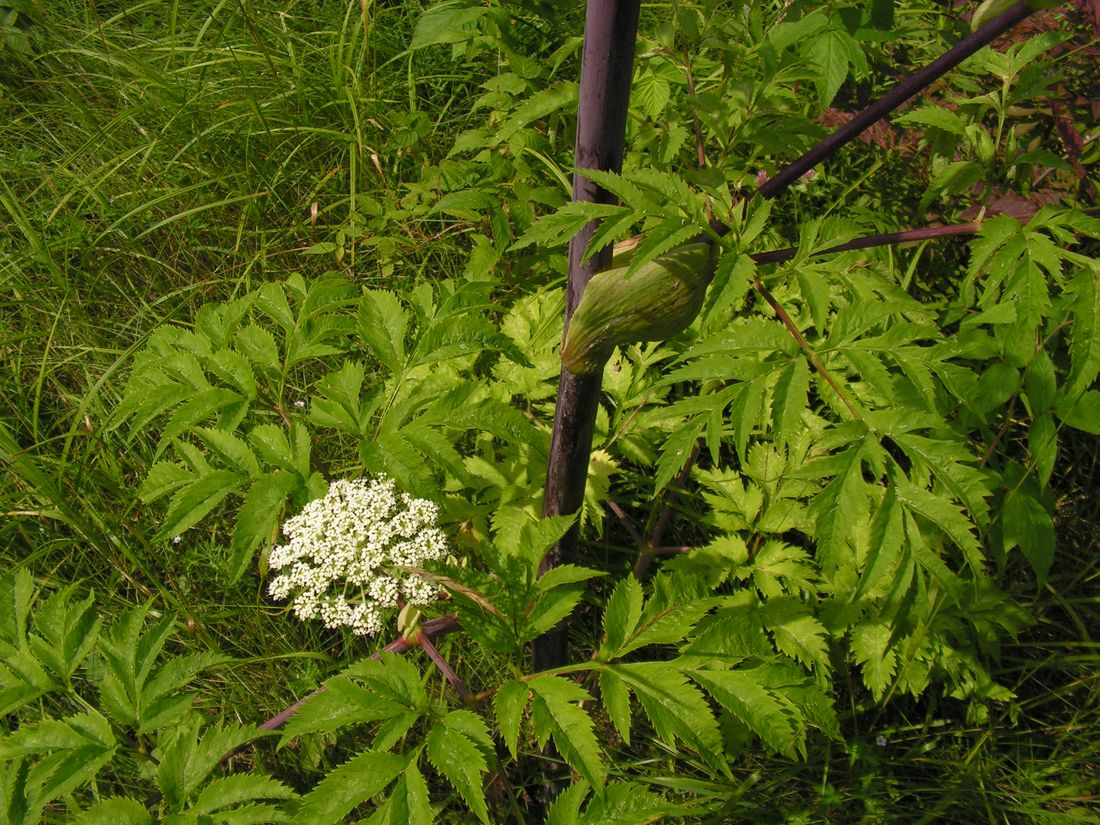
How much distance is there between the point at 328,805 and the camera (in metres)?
1.28

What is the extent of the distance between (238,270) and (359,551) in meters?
1.93

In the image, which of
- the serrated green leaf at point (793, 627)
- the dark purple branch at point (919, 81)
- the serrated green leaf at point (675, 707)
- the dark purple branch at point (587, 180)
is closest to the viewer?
the dark purple branch at point (587, 180)

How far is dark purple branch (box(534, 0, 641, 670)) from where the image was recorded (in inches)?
42.1

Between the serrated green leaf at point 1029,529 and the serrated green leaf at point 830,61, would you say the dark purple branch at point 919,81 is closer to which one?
the serrated green leaf at point 830,61

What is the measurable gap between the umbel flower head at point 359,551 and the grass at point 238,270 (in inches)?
26.2

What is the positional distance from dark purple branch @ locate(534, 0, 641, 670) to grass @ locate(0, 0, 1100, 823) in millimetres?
764

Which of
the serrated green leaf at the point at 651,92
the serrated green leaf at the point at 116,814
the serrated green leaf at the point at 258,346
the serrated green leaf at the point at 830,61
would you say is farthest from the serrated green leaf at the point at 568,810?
the serrated green leaf at the point at 651,92

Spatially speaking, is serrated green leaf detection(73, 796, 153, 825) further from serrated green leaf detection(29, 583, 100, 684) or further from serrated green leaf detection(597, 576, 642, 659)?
serrated green leaf detection(597, 576, 642, 659)

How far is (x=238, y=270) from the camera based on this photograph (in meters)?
3.09

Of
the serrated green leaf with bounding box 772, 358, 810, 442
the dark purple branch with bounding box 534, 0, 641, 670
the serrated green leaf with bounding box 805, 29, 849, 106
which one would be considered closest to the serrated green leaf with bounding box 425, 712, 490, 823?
the dark purple branch with bounding box 534, 0, 641, 670

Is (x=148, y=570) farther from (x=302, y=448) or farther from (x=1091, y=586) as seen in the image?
A: (x=1091, y=586)

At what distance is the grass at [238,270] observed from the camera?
2150 millimetres

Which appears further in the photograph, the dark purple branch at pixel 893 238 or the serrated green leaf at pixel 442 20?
the serrated green leaf at pixel 442 20

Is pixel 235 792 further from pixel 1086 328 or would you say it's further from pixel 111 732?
pixel 1086 328
